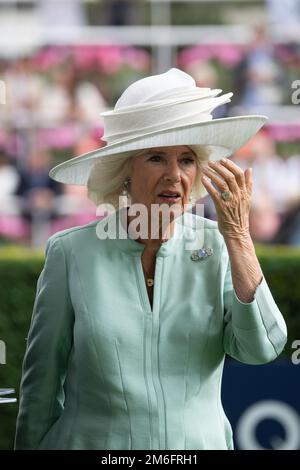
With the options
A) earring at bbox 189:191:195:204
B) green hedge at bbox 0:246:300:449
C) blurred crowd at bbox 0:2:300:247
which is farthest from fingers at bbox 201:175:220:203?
blurred crowd at bbox 0:2:300:247

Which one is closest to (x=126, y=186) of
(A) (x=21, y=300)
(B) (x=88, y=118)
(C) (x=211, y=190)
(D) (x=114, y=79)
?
(C) (x=211, y=190)

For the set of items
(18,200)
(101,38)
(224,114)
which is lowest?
(18,200)

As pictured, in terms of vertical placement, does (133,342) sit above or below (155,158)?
below

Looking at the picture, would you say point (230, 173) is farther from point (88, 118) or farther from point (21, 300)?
point (88, 118)

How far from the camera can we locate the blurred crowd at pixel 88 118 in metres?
8.89

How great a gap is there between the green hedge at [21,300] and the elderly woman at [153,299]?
2793 millimetres

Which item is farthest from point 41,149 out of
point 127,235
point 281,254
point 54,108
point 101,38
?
point 127,235

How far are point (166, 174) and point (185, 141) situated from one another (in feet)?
0.32

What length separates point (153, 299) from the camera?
9.78 ft

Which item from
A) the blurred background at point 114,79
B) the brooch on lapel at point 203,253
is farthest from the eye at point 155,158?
the blurred background at point 114,79

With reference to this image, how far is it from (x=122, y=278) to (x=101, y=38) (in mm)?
6573

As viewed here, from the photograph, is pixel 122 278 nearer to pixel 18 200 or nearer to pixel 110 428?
pixel 110 428
